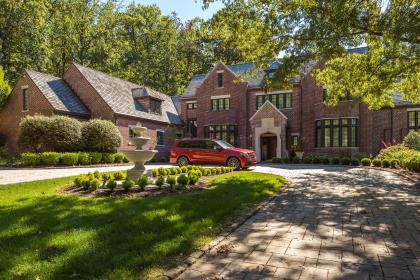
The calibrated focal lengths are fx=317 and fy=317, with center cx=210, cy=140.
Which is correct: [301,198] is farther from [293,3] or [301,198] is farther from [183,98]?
[183,98]

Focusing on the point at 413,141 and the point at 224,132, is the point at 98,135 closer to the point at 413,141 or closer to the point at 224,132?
the point at 224,132

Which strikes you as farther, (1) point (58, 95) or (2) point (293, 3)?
(1) point (58, 95)

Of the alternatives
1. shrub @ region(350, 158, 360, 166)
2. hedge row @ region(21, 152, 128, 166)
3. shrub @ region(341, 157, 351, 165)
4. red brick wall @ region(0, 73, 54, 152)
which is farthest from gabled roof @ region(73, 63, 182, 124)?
shrub @ region(350, 158, 360, 166)

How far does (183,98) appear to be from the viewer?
3594 cm

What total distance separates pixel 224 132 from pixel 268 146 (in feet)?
15.2

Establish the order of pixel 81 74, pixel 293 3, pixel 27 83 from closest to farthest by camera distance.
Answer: pixel 293 3, pixel 27 83, pixel 81 74

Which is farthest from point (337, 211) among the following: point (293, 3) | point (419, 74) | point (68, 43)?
point (68, 43)

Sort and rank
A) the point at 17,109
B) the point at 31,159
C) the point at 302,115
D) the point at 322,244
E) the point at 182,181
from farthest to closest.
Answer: the point at 302,115
the point at 17,109
the point at 31,159
the point at 182,181
the point at 322,244

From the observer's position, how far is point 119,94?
30.5 m

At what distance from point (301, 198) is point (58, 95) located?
2431 cm

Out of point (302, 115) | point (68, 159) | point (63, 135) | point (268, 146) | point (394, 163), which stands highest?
point (302, 115)

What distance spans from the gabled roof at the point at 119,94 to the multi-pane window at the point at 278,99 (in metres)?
10.00

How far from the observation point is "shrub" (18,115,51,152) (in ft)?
70.9

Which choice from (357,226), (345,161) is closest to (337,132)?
(345,161)
